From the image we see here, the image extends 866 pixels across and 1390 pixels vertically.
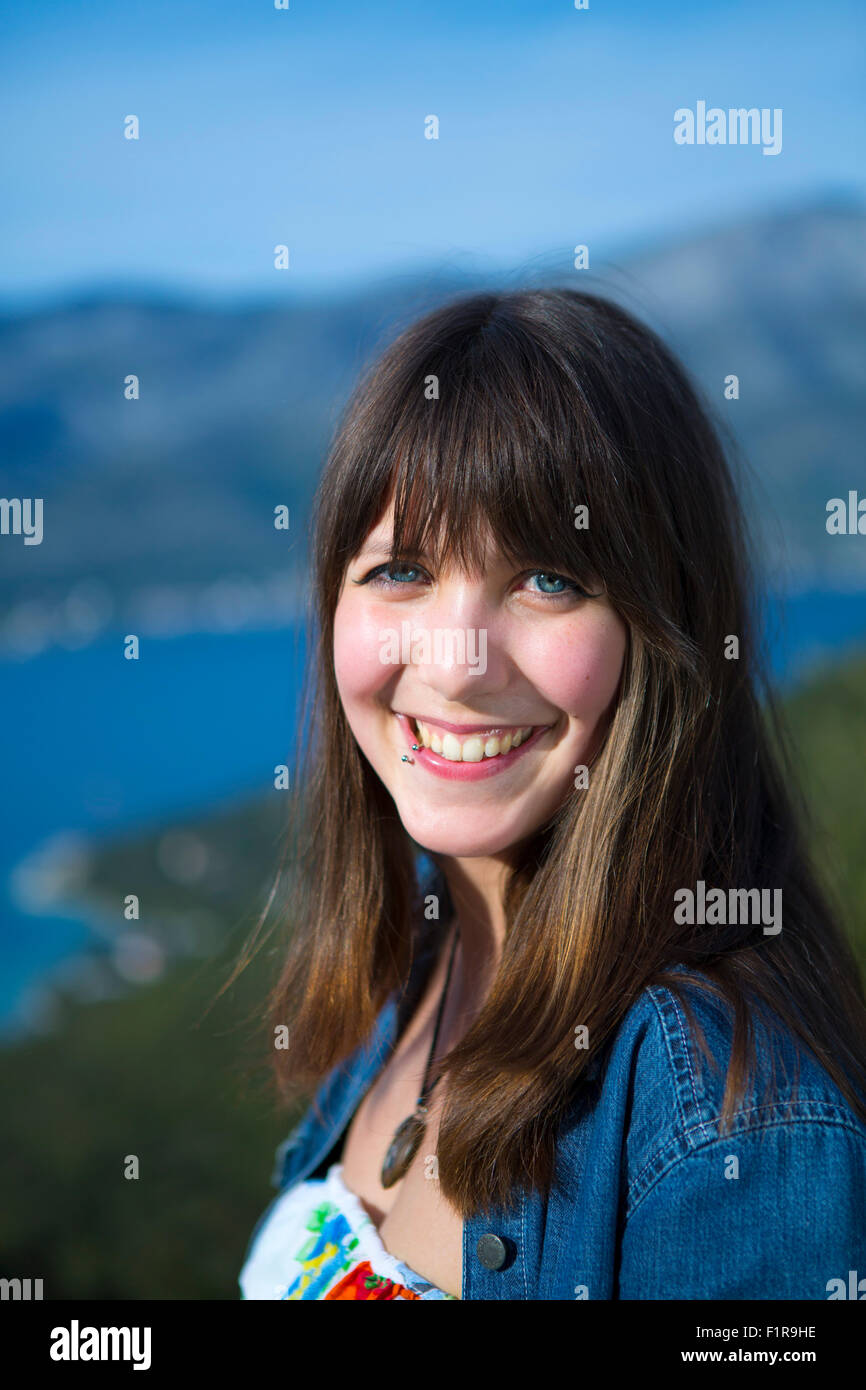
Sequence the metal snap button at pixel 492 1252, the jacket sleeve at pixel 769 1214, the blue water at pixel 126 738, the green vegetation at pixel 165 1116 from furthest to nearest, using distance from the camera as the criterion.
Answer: the blue water at pixel 126 738 < the green vegetation at pixel 165 1116 < the metal snap button at pixel 492 1252 < the jacket sleeve at pixel 769 1214

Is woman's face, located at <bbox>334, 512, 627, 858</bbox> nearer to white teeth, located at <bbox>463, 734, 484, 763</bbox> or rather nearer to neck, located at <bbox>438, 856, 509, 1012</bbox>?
white teeth, located at <bbox>463, 734, 484, 763</bbox>

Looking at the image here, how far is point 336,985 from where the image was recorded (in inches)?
83.1

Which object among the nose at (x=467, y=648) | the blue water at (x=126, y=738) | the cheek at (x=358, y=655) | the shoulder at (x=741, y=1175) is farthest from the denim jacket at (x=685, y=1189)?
the blue water at (x=126, y=738)

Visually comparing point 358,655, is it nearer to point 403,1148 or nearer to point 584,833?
point 584,833

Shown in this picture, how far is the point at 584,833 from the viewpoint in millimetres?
1547

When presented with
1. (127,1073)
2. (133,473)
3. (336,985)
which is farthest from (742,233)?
(336,985)

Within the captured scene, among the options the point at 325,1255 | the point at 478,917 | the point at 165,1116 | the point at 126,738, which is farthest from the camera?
the point at 126,738

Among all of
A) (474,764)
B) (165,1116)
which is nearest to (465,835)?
(474,764)

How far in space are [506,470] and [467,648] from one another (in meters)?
0.25

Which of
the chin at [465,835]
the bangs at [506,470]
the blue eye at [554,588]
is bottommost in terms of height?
the chin at [465,835]

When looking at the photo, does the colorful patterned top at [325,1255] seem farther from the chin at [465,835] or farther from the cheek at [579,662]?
the cheek at [579,662]

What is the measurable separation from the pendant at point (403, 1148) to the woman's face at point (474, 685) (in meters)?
0.50

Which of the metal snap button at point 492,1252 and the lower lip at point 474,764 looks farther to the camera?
the lower lip at point 474,764

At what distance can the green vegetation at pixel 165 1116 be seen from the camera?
381 cm
